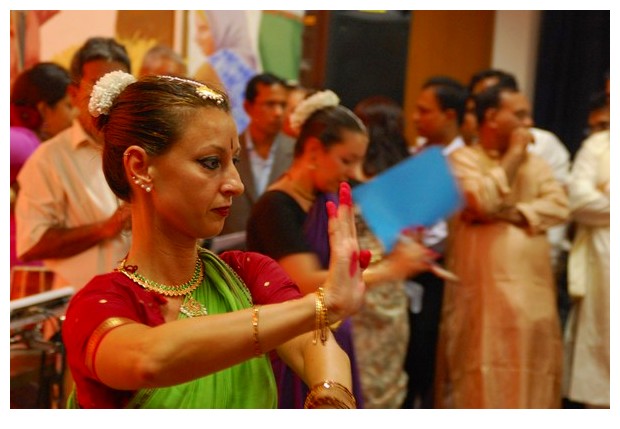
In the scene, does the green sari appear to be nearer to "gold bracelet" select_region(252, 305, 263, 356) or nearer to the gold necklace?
the gold necklace

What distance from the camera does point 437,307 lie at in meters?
4.12

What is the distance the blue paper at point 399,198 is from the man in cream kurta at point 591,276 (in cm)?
169

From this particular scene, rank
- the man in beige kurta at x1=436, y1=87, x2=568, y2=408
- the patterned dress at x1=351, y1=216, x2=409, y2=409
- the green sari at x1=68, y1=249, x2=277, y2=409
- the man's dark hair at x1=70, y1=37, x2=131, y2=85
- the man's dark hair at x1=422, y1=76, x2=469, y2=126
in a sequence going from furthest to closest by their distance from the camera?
the man's dark hair at x1=422, y1=76, x2=469, y2=126
the man in beige kurta at x1=436, y1=87, x2=568, y2=408
the patterned dress at x1=351, y1=216, x2=409, y2=409
the man's dark hair at x1=70, y1=37, x2=131, y2=85
the green sari at x1=68, y1=249, x2=277, y2=409

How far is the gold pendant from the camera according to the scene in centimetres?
156

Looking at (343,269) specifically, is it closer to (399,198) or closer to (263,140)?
(399,198)

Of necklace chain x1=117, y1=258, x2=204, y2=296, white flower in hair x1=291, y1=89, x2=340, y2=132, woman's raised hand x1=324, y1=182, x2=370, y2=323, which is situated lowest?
necklace chain x1=117, y1=258, x2=204, y2=296

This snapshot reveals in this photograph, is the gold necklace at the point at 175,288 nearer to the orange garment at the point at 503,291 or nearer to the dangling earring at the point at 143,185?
the dangling earring at the point at 143,185

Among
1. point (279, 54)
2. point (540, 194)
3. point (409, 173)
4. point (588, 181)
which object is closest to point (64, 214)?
point (409, 173)

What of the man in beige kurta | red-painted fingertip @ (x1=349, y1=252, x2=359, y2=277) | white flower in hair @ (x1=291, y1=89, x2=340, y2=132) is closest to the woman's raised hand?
red-painted fingertip @ (x1=349, y1=252, x2=359, y2=277)

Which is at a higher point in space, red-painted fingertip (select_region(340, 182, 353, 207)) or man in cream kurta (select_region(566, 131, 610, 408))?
red-painted fingertip (select_region(340, 182, 353, 207))

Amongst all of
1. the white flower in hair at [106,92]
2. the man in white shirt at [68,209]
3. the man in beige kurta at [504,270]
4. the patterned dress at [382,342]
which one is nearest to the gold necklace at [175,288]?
the white flower in hair at [106,92]

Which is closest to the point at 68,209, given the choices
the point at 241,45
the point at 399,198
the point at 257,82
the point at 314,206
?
the point at 314,206

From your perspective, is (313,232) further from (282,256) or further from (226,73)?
(226,73)
